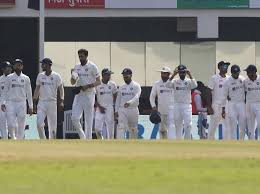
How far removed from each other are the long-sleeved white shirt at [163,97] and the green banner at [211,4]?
35.7 feet

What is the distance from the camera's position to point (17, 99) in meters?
21.1

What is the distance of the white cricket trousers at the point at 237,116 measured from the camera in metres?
21.0

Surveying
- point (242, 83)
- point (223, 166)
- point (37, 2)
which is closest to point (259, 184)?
point (223, 166)

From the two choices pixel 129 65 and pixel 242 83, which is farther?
pixel 129 65

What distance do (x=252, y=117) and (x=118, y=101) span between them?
10.4ft

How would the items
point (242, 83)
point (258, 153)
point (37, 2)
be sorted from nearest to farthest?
point (258, 153) < point (242, 83) < point (37, 2)

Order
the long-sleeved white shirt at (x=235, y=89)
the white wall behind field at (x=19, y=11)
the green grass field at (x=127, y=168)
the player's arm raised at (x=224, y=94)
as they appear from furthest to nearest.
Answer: the white wall behind field at (x=19, y=11)
the player's arm raised at (x=224, y=94)
the long-sleeved white shirt at (x=235, y=89)
the green grass field at (x=127, y=168)

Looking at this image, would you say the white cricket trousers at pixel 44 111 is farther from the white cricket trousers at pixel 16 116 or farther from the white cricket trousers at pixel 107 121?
the white cricket trousers at pixel 107 121

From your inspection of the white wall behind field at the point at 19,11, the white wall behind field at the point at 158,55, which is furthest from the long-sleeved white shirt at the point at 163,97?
the white wall behind field at the point at 158,55

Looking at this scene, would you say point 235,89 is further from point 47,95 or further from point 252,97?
point 47,95

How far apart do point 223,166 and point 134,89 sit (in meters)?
10.6

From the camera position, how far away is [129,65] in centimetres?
3459

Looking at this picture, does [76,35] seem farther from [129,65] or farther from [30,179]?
[30,179]

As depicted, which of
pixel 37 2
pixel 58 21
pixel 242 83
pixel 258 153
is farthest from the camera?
pixel 58 21
